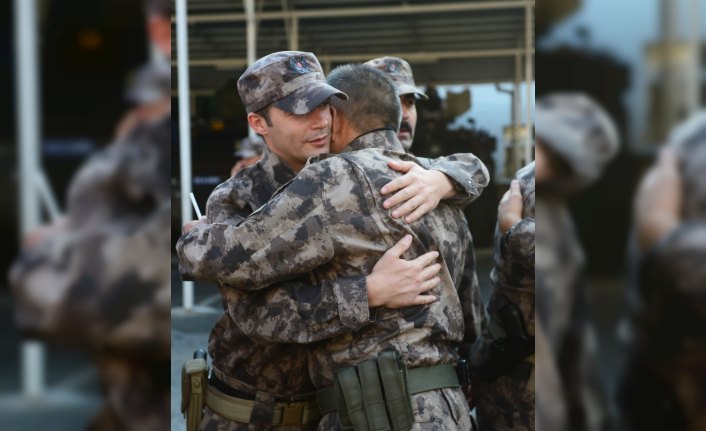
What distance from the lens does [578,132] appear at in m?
1.15

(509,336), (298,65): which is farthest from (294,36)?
(509,336)

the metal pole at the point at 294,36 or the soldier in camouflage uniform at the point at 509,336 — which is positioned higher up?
the metal pole at the point at 294,36

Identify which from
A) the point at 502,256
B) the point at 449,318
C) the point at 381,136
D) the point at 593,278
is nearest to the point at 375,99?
the point at 381,136

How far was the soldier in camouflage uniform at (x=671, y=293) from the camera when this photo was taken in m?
1.08

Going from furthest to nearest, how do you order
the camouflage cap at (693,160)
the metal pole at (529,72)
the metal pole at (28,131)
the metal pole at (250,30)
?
the metal pole at (250,30) < the metal pole at (529,72) < the metal pole at (28,131) < the camouflage cap at (693,160)

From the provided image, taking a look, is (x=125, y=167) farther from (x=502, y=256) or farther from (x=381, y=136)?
(x=502, y=256)

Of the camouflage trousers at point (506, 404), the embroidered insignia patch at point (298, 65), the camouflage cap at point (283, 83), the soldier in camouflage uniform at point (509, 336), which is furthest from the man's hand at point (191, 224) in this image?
the camouflage trousers at point (506, 404)

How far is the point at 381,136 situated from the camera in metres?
2.07

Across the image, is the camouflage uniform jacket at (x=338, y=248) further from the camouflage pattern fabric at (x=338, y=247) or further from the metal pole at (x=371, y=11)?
the metal pole at (x=371, y=11)

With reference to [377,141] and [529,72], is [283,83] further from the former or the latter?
[529,72]

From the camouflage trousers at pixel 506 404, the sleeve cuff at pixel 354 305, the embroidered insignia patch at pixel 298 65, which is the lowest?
the camouflage trousers at pixel 506 404

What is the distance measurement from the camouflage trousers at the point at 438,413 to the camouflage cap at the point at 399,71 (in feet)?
3.48

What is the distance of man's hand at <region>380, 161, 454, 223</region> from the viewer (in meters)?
1.94

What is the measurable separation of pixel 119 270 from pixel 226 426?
129 cm
